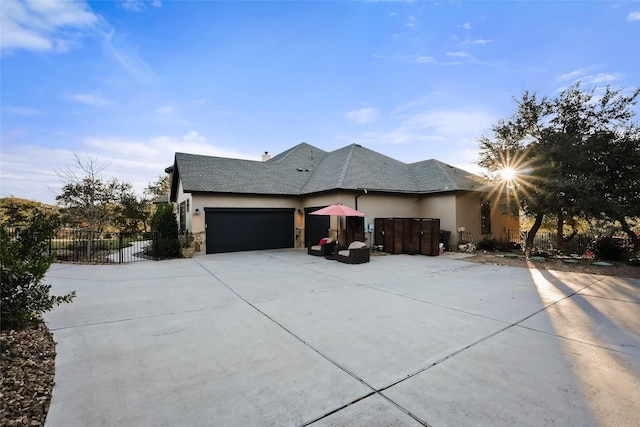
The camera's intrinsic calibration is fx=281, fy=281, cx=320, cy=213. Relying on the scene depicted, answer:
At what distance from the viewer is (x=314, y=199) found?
53.3 ft

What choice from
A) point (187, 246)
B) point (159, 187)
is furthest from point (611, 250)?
point (159, 187)

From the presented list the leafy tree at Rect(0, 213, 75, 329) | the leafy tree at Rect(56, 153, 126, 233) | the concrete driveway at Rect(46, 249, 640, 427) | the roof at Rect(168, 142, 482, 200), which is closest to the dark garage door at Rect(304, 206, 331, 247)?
the roof at Rect(168, 142, 482, 200)

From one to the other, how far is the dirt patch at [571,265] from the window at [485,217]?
166 inches

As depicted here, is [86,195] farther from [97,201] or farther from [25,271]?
[25,271]

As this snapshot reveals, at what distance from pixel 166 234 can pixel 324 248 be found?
737 centimetres

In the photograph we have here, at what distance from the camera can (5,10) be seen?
3.62m

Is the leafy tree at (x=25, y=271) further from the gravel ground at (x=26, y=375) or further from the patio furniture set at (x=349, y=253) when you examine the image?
the patio furniture set at (x=349, y=253)

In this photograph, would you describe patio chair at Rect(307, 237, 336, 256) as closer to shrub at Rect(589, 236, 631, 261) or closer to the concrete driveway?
the concrete driveway

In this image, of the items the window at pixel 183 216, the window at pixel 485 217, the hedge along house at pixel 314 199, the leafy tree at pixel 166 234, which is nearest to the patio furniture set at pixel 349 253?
the hedge along house at pixel 314 199

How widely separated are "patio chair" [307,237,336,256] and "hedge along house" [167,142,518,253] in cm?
133

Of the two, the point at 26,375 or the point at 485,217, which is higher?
the point at 485,217

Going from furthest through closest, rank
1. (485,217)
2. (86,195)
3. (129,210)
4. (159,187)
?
(159,187)
(129,210)
(86,195)
(485,217)

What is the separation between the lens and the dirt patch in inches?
351

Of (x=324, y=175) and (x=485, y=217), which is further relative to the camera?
(x=324, y=175)
